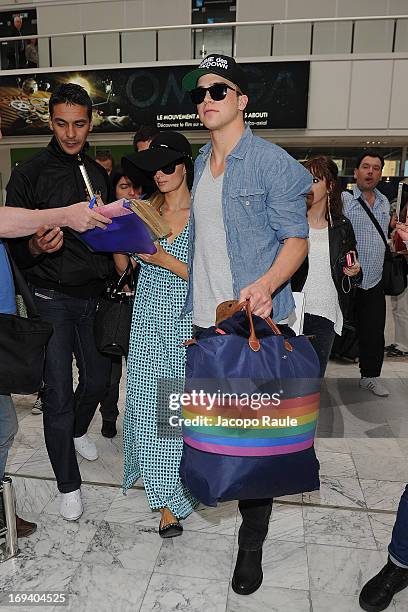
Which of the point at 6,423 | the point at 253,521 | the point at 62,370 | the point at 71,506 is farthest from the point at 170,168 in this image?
the point at 71,506

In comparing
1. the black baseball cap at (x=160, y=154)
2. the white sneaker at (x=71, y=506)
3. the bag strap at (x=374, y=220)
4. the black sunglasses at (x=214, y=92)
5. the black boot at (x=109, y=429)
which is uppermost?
the black sunglasses at (x=214, y=92)

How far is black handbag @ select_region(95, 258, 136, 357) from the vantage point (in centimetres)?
242

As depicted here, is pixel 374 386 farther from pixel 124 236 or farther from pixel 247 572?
pixel 124 236

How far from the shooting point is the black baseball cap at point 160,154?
2.07 metres

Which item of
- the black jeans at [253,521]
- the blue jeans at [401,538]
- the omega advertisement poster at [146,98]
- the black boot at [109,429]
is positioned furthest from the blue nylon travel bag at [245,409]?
the omega advertisement poster at [146,98]

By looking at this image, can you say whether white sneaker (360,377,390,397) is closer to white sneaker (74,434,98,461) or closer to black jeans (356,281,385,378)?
black jeans (356,281,385,378)

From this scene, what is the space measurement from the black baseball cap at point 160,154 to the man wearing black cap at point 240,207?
0.24 meters

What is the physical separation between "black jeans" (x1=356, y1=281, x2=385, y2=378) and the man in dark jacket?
99.3 inches

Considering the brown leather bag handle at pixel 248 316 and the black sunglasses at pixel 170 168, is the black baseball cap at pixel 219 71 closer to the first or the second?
the black sunglasses at pixel 170 168

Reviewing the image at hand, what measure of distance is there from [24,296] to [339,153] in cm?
1283

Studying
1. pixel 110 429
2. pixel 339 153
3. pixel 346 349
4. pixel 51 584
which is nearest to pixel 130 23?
pixel 339 153

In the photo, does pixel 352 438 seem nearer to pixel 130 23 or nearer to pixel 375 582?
pixel 375 582

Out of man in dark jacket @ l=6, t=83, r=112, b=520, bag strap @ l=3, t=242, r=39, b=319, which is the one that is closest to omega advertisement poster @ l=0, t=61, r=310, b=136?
man in dark jacket @ l=6, t=83, r=112, b=520

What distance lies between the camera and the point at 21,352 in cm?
186
